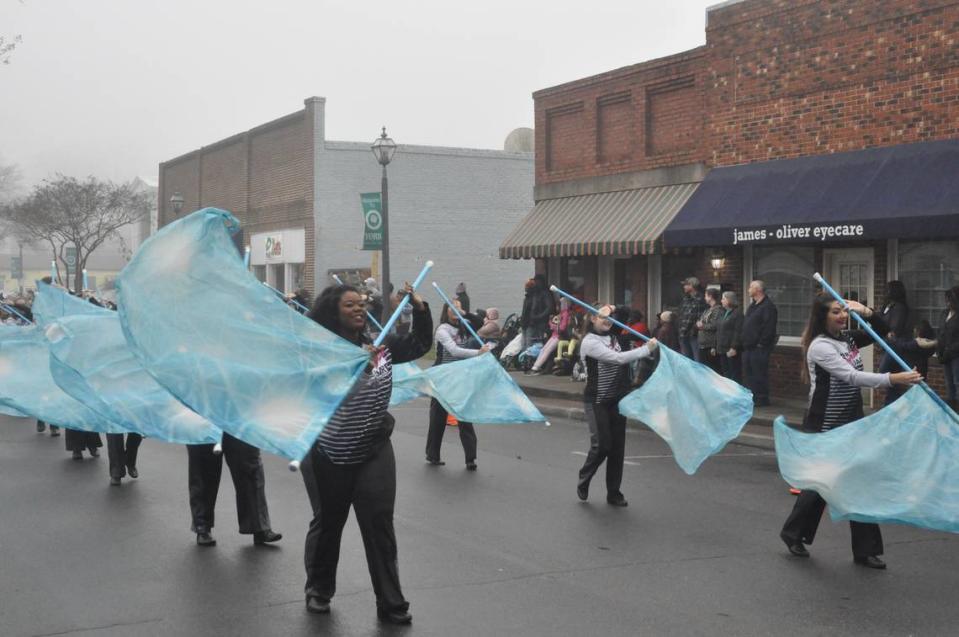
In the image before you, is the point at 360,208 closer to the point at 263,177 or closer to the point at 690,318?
the point at 263,177

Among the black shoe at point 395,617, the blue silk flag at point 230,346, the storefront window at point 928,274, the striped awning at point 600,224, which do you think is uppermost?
the striped awning at point 600,224

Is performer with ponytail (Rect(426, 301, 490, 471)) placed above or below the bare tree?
below

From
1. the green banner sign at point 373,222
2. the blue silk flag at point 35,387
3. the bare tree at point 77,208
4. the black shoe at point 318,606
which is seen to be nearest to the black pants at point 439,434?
the blue silk flag at point 35,387

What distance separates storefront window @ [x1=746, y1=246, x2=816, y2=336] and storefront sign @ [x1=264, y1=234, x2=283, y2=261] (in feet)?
72.0

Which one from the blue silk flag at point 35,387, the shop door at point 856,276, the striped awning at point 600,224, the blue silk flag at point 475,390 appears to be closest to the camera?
the blue silk flag at point 35,387

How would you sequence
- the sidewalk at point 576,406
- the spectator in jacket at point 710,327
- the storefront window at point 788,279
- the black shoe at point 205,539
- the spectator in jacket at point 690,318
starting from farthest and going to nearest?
the spectator in jacket at point 690,318
the storefront window at point 788,279
the spectator in jacket at point 710,327
the sidewalk at point 576,406
the black shoe at point 205,539

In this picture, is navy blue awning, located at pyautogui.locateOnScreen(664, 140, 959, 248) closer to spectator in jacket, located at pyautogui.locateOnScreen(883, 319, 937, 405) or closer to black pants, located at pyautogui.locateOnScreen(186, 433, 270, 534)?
spectator in jacket, located at pyautogui.locateOnScreen(883, 319, 937, 405)

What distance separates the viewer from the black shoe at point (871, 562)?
748cm

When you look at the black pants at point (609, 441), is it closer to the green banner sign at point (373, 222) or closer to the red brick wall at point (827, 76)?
the red brick wall at point (827, 76)

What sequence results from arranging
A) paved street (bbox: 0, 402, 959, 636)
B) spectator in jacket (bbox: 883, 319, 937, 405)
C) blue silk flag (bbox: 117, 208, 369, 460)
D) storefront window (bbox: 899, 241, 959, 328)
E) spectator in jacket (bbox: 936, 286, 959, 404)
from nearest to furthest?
blue silk flag (bbox: 117, 208, 369, 460), paved street (bbox: 0, 402, 959, 636), spectator in jacket (bbox: 883, 319, 937, 405), spectator in jacket (bbox: 936, 286, 959, 404), storefront window (bbox: 899, 241, 959, 328)

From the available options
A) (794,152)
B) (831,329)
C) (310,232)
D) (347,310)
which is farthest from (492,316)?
(310,232)

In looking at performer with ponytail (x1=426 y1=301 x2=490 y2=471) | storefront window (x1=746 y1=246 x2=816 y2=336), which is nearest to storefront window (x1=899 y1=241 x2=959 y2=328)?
storefront window (x1=746 y1=246 x2=816 y2=336)

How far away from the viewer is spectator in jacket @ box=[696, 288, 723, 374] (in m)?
17.0

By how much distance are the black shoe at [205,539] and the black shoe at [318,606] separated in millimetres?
1956
